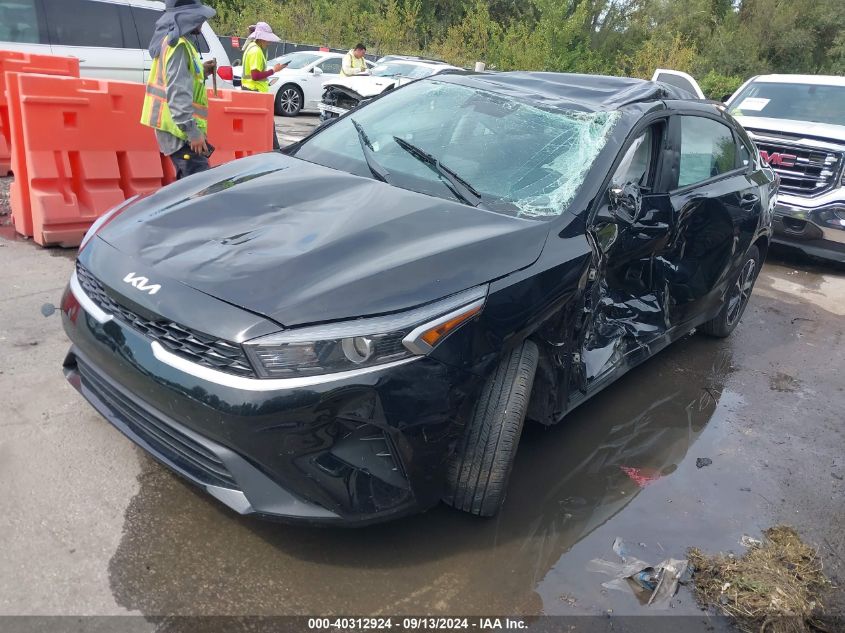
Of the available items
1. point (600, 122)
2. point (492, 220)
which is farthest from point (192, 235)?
→ point (600, 122)

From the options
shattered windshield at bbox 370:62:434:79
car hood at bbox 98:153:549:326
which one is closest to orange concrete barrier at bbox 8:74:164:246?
car hood at bbox 98:153:549:326

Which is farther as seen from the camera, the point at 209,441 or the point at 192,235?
the point at 192,235

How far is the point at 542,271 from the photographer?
9.28 ft

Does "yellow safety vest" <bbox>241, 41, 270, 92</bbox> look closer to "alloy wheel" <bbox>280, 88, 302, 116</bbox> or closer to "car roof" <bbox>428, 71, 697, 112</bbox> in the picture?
"car roof" <bbox>428, 71, 697, 112</bbox>

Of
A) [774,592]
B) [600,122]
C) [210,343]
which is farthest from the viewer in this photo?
[600,122]

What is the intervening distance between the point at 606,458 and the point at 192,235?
2281 mm

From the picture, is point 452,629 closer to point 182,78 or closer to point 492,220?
point 492,220

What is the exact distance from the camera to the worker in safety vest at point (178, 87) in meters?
5.16

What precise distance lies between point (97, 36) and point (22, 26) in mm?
864

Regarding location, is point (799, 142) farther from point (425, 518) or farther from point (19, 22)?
point (19, 22)

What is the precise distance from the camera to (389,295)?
2443 millimetres

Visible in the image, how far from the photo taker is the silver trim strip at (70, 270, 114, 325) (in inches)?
104

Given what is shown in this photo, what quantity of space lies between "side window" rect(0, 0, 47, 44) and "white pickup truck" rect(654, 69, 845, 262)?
821cm

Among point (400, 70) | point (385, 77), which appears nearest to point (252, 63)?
point (385, 77)
